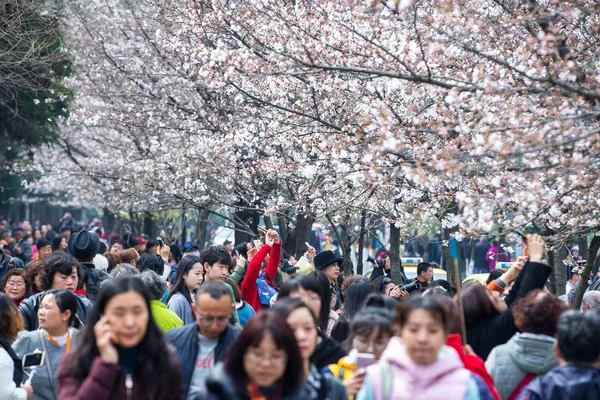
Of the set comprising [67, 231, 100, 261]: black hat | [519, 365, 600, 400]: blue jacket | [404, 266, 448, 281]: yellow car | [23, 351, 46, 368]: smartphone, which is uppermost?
[404, 266, 448, 281]: yellow car

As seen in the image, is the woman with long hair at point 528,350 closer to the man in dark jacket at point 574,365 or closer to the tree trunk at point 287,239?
the man in dark jacket at point 574,365

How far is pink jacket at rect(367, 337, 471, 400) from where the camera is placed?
4688mm

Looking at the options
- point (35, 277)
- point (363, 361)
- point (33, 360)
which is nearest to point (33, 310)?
point (33, 360)

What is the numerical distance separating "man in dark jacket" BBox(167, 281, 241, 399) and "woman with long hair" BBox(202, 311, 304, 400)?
1143 mm

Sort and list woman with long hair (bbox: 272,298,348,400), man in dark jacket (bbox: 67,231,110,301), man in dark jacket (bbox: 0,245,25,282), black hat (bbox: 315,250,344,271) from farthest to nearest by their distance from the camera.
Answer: man in dark jacket (bbox: 0,245,25,282)
man in dark jacket (bbox: 67,231,110,301)
black hat (bbox: 315,250,344,271)
woman with long hair (bbox: 272,298,348,400)

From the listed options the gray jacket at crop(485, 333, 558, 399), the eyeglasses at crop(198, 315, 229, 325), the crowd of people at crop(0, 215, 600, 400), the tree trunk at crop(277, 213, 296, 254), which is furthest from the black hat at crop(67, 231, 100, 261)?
the tree trunk at crop(277, 213, 296, 254)

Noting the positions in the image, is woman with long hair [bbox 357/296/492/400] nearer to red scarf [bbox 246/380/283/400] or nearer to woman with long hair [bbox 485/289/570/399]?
red scarf [bbox 246/380/283/400]

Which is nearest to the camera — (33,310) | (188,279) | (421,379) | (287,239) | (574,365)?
(421,379)

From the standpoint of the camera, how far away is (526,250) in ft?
22.8

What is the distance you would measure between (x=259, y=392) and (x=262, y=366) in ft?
0.43

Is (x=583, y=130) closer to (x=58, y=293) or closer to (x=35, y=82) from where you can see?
(x=58, y=293)

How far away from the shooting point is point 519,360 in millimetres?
5777

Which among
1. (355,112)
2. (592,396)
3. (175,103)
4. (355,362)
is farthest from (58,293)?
(175,103)

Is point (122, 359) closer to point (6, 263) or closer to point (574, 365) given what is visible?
point (574, 365)
